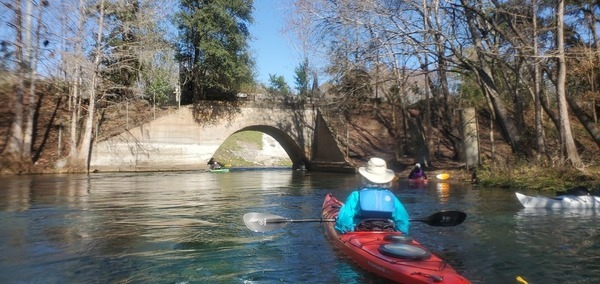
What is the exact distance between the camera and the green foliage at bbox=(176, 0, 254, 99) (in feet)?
103

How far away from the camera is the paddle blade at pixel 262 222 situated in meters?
8.01

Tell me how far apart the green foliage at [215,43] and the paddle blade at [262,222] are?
24.4 meters

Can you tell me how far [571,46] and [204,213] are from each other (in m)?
17.6

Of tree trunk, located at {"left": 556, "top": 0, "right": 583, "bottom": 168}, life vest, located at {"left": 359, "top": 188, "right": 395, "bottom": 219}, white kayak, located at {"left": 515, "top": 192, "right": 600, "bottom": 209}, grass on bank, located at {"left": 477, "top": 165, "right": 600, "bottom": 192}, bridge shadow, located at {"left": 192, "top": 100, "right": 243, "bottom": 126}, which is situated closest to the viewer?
life vest, located at {"left": 359, "top": 188, "right": 395, "bottom": 219}

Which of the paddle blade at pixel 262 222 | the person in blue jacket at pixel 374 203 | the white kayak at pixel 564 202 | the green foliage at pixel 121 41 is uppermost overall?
the green foliage at pixel 121 41

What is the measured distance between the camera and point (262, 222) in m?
8.07

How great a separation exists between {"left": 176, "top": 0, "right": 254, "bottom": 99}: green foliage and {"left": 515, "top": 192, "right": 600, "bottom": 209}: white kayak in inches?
908

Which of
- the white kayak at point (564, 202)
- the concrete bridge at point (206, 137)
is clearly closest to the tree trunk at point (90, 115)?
the concrete bridge at point (206, 137)

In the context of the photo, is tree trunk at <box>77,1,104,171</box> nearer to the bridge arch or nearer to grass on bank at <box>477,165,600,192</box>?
the bridge arch

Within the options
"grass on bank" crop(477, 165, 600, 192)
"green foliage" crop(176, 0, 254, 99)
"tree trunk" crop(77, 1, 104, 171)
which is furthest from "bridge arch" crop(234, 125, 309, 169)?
"grass on bank" crop(477, 165, 600, 192)

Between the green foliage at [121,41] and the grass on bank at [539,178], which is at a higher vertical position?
the green foliage at [121,41]

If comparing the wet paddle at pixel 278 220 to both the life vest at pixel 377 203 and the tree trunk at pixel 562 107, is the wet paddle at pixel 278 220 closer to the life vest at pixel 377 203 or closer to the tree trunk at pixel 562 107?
the life vest at pixel 377 203

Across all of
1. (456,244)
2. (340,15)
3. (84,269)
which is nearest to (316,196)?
(340,15)

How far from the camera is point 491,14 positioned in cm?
1870
